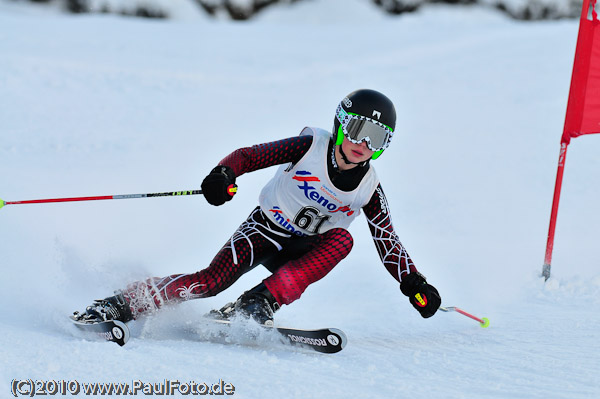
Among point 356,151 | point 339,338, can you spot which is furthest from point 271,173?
point 339,338

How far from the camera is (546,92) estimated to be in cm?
890

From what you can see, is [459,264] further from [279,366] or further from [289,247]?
[279,366]

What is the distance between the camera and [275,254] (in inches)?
140

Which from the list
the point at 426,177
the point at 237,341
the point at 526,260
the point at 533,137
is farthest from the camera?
the point at 533,137

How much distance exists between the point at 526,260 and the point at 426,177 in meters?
2.20

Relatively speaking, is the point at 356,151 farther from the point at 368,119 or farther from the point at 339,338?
the point at 339,338

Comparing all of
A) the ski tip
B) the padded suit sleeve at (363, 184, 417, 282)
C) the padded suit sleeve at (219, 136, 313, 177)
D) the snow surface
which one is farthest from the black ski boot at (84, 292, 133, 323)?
the padded suit sleeve at (363, 184, 417, 282)

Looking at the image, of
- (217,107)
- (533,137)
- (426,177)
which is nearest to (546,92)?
(533,137)

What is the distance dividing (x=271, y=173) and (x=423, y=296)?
152 inches

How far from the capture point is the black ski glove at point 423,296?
3.17 metres

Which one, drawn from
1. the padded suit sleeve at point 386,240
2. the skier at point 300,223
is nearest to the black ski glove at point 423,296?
the skier at point 300,223

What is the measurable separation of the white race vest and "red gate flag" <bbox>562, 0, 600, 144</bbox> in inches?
62.5

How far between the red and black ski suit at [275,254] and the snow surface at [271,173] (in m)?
0.14

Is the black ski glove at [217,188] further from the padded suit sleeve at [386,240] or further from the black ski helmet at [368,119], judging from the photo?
the padded suit sleeve at [386,240]
